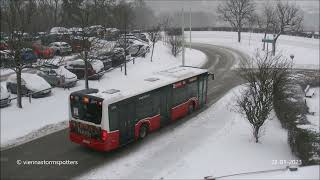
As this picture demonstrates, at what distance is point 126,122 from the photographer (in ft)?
57.6

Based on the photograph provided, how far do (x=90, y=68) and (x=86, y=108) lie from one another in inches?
581

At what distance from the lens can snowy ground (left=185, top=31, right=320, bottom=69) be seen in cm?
4591

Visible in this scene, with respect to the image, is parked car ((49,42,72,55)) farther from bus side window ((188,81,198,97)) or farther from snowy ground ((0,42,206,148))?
bus side window ((188,81,198,97))

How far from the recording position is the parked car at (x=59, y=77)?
28266mm

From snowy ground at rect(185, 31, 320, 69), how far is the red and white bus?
83.2ft

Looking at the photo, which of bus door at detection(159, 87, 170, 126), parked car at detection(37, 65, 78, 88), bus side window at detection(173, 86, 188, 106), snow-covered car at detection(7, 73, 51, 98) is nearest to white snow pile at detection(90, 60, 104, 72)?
parked car at detection(37, 65, 78, 88)

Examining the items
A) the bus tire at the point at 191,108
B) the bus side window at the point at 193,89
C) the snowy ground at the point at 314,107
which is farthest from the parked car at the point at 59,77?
the snowy ground at the point at 314,107

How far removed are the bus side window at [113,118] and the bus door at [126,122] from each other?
0.28 metres

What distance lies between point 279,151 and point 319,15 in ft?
633

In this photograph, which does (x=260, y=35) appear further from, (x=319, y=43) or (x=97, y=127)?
(x=97, y=127)

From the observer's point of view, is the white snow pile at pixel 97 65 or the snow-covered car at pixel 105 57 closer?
the white snow pile at pixel 97 65

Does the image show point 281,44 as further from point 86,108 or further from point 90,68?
point 86,108

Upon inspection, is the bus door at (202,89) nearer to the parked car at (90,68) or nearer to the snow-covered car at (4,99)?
the parked car at (90,68)

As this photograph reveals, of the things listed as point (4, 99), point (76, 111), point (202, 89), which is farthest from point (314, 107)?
point (4, 99)
